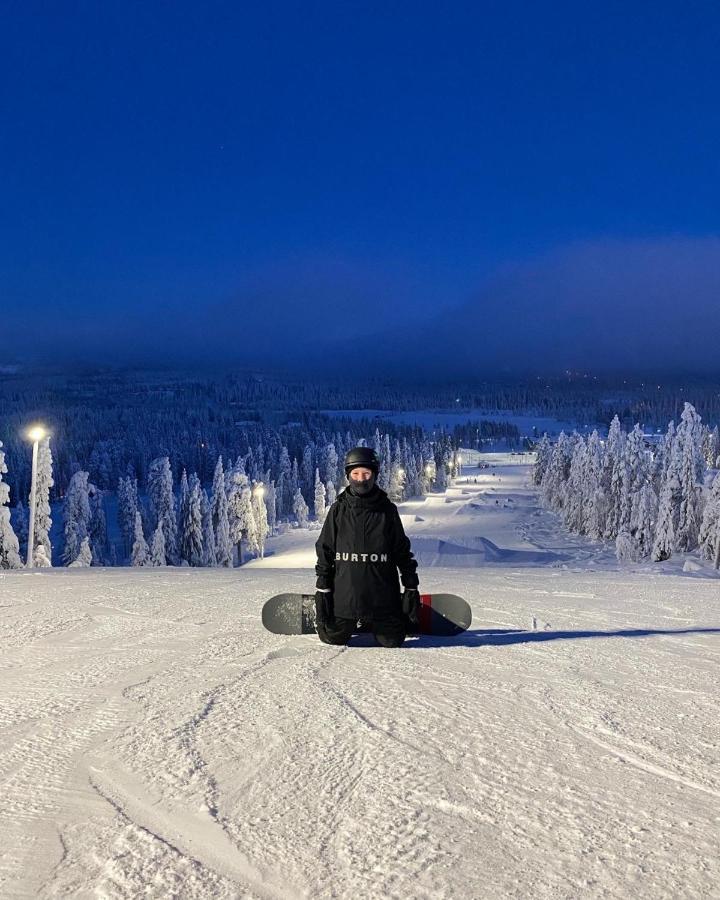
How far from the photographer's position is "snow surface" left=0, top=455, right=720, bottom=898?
6.53 feet

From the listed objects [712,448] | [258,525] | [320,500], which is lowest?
[320,500]

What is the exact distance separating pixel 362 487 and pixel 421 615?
1364mm

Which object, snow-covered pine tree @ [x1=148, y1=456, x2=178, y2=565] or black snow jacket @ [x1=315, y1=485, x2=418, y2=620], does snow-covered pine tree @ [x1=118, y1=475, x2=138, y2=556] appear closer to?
snow-covered pine tree @ [x1=148, y1=456, x2=178, y2=565]

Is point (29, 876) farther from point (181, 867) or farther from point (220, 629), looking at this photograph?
point (220, 629)

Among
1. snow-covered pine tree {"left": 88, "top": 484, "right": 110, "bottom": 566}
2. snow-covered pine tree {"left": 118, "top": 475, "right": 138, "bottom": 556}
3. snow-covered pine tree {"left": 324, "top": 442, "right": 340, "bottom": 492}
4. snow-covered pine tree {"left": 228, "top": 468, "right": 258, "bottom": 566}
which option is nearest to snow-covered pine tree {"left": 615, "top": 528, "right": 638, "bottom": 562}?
snow-covered pine tree {"left": 228, "top": 468, "right": 258, "bottom": 566}

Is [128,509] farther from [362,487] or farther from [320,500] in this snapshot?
[362,487]

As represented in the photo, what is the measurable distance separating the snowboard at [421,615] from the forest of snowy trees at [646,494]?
32.9 metres

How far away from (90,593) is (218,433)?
16225 centimetres

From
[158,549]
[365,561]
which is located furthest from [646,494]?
[365,561]

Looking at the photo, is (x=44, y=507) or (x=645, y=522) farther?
(x=645, y=522)

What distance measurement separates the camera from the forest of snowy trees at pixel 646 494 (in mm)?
37750

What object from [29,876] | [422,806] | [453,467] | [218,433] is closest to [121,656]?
[29,876]

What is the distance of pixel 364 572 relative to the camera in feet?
16.3

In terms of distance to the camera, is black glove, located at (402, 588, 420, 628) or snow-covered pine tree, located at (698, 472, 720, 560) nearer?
black glove, located at (402, 588, 420, 628)
